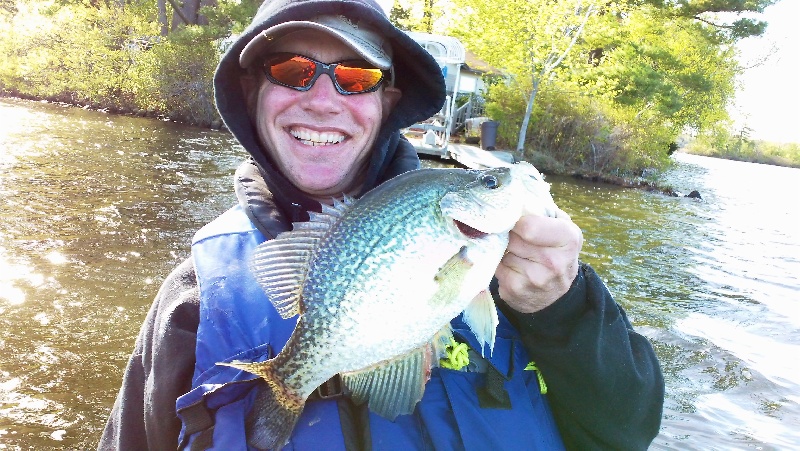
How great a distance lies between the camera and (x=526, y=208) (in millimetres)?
1819

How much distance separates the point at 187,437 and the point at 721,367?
5.98 m

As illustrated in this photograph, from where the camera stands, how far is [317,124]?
235 cm

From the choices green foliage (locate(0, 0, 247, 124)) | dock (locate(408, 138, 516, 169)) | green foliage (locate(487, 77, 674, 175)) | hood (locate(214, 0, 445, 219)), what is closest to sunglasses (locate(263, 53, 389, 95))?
hood (locate(214, 0, 445, 219))

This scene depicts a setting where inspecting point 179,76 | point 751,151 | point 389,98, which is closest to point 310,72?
point 389,98

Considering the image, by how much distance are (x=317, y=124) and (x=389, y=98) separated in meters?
0.50

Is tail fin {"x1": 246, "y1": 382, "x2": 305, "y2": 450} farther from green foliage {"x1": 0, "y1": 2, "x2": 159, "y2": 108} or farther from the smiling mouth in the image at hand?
green foliage {"x1": 0, "y1": 2, "x2": 159, "y2": 108}

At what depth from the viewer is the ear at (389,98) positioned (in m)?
2.68

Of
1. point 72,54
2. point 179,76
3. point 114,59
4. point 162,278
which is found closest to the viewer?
point 162,278

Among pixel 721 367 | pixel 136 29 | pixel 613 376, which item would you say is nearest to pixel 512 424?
pixel 613 376

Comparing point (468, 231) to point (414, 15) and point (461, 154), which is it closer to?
point (461, 154)

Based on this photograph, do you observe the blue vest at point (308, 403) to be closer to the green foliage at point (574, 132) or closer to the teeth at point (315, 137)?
the teeth at point (315, 137)

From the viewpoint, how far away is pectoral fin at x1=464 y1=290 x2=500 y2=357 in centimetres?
183

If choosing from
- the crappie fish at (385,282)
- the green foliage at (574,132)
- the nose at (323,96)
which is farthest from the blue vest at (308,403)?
the green foliage at (574,132)

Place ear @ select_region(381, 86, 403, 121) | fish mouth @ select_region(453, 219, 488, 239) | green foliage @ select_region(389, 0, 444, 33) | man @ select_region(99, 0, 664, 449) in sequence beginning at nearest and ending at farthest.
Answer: fish mouth @ select_region(453, 219, 488, 239)
man @ select_region(99, 0, 664, 449)
ear @ select_region(381, 86, 403, 121)
green foliage @ select_region(389, 0, 444, 33)
